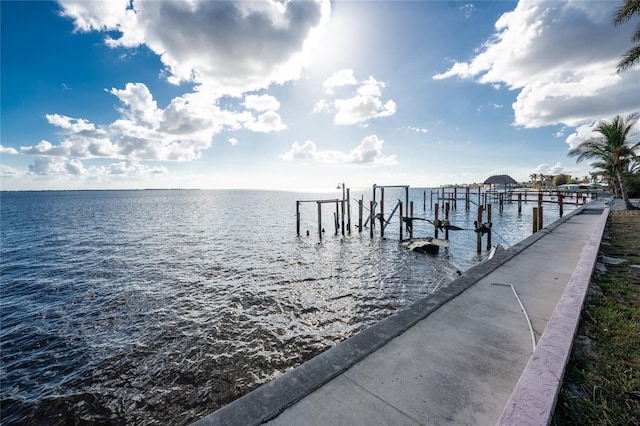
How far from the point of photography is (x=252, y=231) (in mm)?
26438

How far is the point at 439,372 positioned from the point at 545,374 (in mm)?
1051

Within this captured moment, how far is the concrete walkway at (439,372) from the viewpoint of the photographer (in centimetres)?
264

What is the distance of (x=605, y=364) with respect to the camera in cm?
319

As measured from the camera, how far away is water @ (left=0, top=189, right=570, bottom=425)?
5.69m

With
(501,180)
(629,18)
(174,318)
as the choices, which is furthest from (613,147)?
(174,318)

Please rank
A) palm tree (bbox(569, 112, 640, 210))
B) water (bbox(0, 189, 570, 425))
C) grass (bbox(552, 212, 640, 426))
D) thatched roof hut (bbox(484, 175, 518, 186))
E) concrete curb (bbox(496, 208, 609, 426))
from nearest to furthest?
concrete curb (bbox(496, 208, 609, 426)) → grass (bbox(552, 212, 640, 426)) → water (bbox(0, 189, 570, 425)) → palm tree (bbox(569, 112, 640, 210)) → thatched roof hut (bbox(484, 175, 518, 186))

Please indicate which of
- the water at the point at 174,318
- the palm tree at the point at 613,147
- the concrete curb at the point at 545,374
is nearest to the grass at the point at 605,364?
the concrete curb at the point at 545,374

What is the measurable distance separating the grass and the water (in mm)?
5020

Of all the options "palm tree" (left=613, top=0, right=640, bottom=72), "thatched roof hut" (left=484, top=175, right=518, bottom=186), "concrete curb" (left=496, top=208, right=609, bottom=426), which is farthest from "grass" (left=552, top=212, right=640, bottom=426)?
"thatched roof hut" (left=484, top=175, right=518, bottom=186)

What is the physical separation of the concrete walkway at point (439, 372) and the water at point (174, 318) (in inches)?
127

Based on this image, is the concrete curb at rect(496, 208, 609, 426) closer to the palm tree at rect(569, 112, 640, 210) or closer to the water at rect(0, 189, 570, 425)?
the water at rect(0, 189, 570, 425)

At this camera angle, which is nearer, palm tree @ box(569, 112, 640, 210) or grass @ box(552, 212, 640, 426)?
grass @ box(552, 212, 640, 426)

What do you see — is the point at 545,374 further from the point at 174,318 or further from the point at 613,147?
the point at 613,147

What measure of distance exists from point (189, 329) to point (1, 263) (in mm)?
16967
